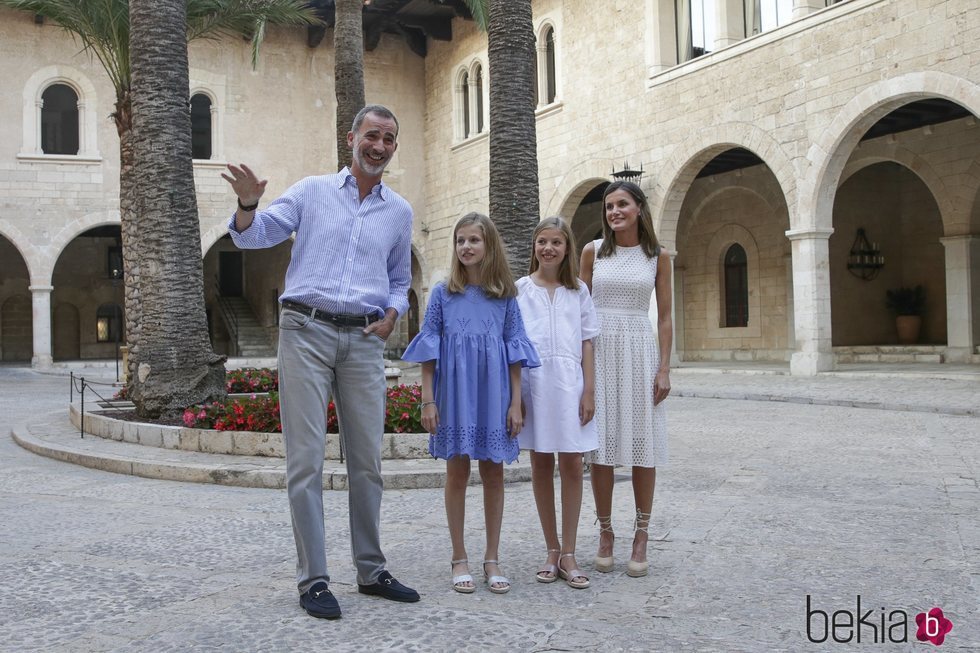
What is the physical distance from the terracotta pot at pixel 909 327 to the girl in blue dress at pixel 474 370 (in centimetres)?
2031

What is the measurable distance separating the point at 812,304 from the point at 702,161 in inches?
165

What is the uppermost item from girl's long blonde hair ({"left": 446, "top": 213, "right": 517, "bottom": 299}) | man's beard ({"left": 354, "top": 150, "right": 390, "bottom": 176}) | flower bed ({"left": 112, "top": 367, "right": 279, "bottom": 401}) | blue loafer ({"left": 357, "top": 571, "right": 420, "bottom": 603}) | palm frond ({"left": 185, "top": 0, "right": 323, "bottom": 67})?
palm frond ({"left": 185, "top": 0, "right": 323, "bottom": 67})

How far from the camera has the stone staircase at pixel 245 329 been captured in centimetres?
2933

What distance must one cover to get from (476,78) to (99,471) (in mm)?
19267

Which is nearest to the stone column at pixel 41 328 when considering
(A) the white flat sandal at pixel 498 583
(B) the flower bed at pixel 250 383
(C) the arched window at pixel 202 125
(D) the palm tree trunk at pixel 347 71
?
(C) the arched window at pixel 202 125

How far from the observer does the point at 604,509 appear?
4.19 metres

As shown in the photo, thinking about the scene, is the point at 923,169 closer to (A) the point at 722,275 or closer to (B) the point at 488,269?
(A) the point at 722,275

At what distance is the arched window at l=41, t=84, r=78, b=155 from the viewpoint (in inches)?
925

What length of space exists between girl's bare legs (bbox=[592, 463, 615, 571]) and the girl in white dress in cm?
17

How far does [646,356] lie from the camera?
421 cm

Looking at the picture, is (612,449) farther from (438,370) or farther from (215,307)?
(215,307)

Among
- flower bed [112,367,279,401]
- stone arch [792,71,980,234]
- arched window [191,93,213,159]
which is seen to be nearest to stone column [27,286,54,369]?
arched window [191,93,213,159]

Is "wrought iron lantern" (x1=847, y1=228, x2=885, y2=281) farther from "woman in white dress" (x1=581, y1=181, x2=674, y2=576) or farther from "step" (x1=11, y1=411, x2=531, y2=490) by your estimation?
"woman in white dress" (x1=581, y1=181, x2=674, y2=576)

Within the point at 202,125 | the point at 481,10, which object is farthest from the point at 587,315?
the point at 202,125
